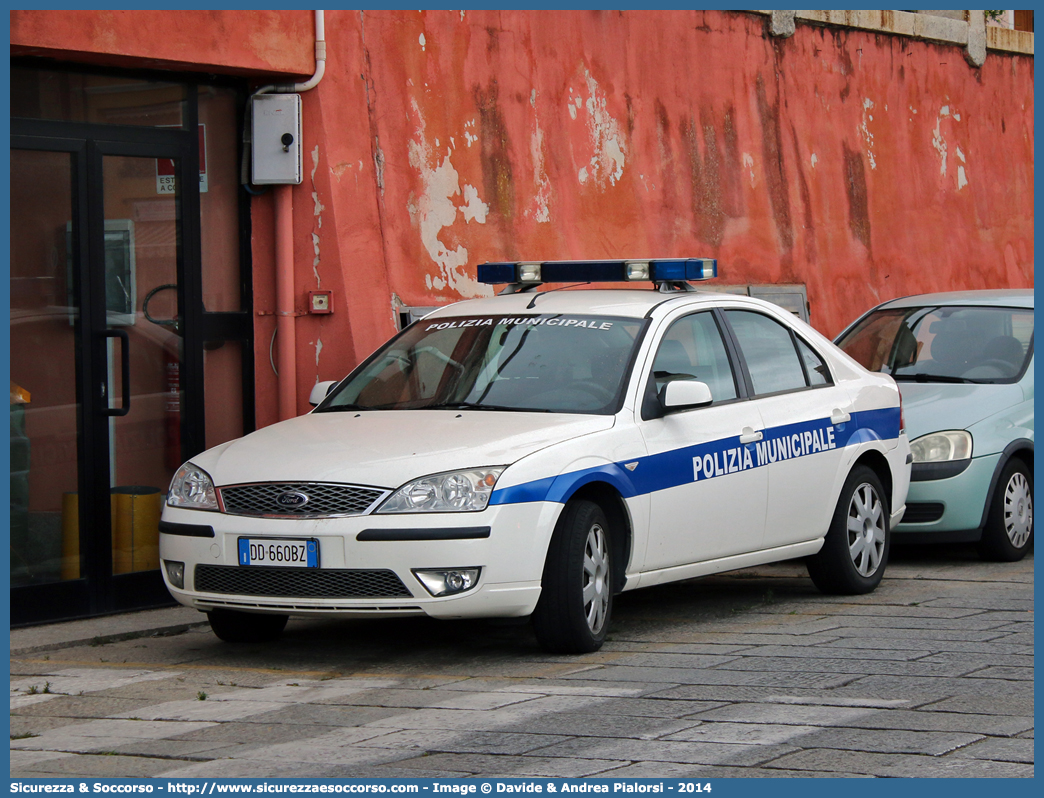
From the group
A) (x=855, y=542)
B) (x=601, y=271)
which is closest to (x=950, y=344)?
(x=855, y=542)

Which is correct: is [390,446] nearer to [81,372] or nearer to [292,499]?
[292,499]

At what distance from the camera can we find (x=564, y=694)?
5.95 metres

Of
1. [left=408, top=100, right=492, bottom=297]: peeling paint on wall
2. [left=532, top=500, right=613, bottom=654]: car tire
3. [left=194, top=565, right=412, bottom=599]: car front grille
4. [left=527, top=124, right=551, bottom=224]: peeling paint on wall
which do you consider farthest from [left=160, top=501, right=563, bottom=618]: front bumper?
[left=527, top=124, right=551, bottom=224]: peeling paint on wall

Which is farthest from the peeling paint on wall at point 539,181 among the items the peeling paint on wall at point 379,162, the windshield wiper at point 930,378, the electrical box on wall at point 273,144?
the windshield wiper at point 930,378

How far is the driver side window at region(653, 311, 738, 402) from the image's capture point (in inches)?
299

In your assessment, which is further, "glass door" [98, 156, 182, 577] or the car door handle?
"glass door" [98, 156, 182, 577]

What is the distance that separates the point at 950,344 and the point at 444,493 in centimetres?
530

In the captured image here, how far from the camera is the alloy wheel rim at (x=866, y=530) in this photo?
8.49m

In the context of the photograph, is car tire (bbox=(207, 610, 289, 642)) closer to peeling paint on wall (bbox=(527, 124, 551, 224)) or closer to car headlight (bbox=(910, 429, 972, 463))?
car headlight (bbox=(910, 429, 972, 463))

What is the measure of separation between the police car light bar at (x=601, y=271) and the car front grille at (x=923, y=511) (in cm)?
223

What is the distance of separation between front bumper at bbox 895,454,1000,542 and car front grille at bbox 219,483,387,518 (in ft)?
14.3
